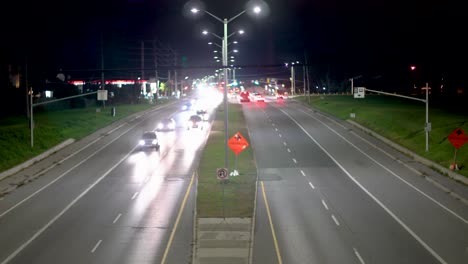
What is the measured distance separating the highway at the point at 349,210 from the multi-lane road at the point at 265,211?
2.1 inches

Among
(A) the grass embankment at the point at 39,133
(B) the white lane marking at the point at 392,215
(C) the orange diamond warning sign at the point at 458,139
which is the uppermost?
(C) the orange diamond warning sign at the point at 458,139

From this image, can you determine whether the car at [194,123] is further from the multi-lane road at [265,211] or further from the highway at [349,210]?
the multi-lane road at [265,211]

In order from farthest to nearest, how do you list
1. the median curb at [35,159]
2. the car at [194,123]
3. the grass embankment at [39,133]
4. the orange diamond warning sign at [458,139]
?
the car at [194,123], the grass embankment at [39,133], the median curb at [35,159], the orange diamond warning sign at [458,139]

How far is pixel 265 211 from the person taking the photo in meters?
29.3

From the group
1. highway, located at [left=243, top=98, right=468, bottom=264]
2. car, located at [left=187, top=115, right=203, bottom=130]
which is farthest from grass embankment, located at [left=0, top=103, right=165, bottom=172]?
highway, located at [left=243, top=98, right=468, bottom=264]

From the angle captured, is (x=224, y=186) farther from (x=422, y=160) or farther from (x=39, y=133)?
(x=39, y=133)

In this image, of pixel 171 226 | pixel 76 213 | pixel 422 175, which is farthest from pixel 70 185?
pixel 422 175

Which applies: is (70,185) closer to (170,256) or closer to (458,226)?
(170,256)

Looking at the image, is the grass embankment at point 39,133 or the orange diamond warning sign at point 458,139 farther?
the grass embankment at point 39,133

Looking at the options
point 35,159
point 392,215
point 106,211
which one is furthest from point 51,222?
point 35,159

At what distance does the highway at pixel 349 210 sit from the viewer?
21.9m

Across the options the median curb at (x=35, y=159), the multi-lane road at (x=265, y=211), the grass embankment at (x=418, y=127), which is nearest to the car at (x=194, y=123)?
the median curb at (x=35, y=159)

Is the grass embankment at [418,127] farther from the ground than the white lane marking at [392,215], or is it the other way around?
the grass embankment at [418,127]

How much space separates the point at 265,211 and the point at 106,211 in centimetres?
710
